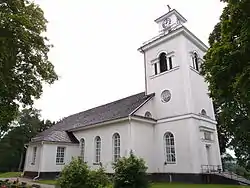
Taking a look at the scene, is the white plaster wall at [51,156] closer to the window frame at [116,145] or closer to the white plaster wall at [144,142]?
the window frame at [116,145]

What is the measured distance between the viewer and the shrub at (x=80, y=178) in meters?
9.21

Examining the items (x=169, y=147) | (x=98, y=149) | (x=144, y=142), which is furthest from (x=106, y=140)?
(x=169, y=147)

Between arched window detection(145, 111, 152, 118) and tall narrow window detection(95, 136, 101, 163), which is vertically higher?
arched window detection(145, 111, 152, 118)

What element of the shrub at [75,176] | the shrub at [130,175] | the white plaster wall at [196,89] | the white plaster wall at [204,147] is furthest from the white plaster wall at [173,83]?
the shrub at [75,176]

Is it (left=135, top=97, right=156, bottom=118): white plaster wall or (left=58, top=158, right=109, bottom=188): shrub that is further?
(left=135, top=97, right=156, bottom=118): white plaster wall

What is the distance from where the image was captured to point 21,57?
14320mm

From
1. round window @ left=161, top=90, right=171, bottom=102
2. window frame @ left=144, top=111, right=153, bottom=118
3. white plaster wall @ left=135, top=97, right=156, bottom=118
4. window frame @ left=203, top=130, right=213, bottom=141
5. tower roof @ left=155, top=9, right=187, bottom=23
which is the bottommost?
window frame @ left=203, top=130, right=213, bottom=141

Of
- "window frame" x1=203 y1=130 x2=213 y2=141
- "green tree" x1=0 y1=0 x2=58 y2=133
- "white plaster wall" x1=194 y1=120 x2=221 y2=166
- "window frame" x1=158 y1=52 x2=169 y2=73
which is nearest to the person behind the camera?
"green tree" x1=0 y1=0 x2=58 y2=133

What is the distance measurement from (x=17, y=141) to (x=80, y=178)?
4192 cm

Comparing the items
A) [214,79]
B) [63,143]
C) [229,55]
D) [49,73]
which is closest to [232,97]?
[214,79]

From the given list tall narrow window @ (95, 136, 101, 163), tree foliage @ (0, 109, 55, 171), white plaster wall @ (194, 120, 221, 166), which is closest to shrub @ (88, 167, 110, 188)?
white plaster wall @ (194, 120, 221, 166)

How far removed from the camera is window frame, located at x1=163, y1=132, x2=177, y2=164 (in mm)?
19625

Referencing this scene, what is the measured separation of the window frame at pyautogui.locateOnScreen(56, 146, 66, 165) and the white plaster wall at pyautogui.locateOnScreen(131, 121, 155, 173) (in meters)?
10.2

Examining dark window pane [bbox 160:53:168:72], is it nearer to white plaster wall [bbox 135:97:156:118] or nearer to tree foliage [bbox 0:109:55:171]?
white plaster wall [bbox 135:97:156:118]
